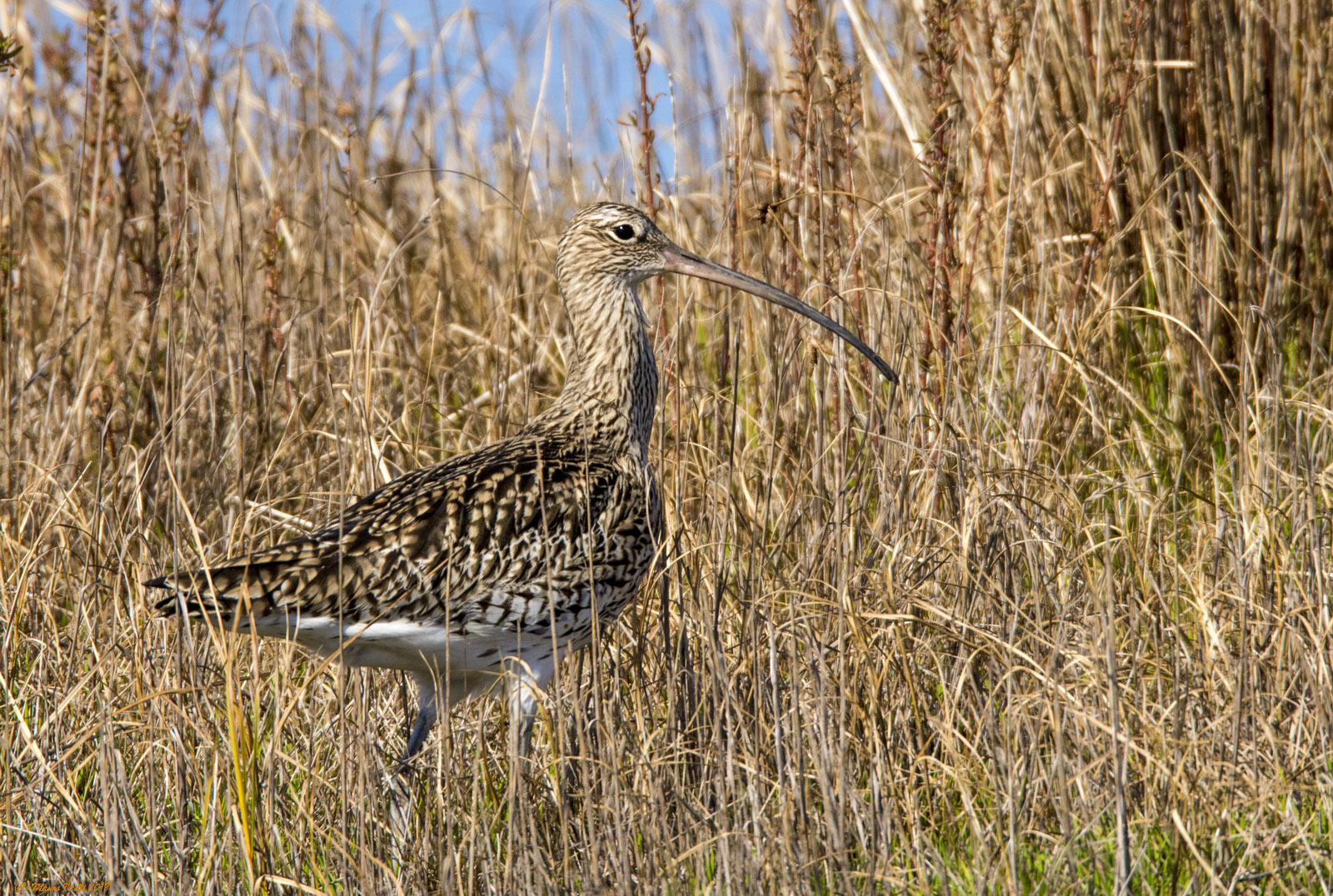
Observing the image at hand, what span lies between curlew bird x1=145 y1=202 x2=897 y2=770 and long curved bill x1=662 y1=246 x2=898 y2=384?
4 cm

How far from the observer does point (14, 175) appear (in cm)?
630

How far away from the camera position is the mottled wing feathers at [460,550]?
360 cm

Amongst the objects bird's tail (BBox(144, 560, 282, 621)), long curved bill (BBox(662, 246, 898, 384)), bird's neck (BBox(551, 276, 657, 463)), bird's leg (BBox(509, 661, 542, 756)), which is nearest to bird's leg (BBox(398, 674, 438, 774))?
bird's leg (BBox(509, 661, 542, 756))

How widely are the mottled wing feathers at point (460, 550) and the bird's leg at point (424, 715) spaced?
271 millimetres

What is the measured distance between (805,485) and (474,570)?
4.31 feet

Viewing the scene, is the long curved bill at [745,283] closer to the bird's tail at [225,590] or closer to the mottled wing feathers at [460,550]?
the mottled wing feathers at [460,550]

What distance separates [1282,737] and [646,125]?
8.44 feet

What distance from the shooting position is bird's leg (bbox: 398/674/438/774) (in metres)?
3.89

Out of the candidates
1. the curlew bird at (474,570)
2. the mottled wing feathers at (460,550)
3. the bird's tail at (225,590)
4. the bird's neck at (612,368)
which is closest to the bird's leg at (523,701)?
the curlew bird at (474,570)

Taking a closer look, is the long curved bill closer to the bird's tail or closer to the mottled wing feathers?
the mottled wing feathers

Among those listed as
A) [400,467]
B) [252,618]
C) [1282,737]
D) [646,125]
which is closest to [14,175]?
[400,467]

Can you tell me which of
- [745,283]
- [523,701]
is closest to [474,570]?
[523,701]

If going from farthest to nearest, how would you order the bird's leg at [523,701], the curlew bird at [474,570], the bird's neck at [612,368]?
the bird's neck at [612,368] < the bird's leg at [523,701] < the curlew bird at [474,570]

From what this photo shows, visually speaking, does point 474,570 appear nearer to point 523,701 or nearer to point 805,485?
point 523,701
